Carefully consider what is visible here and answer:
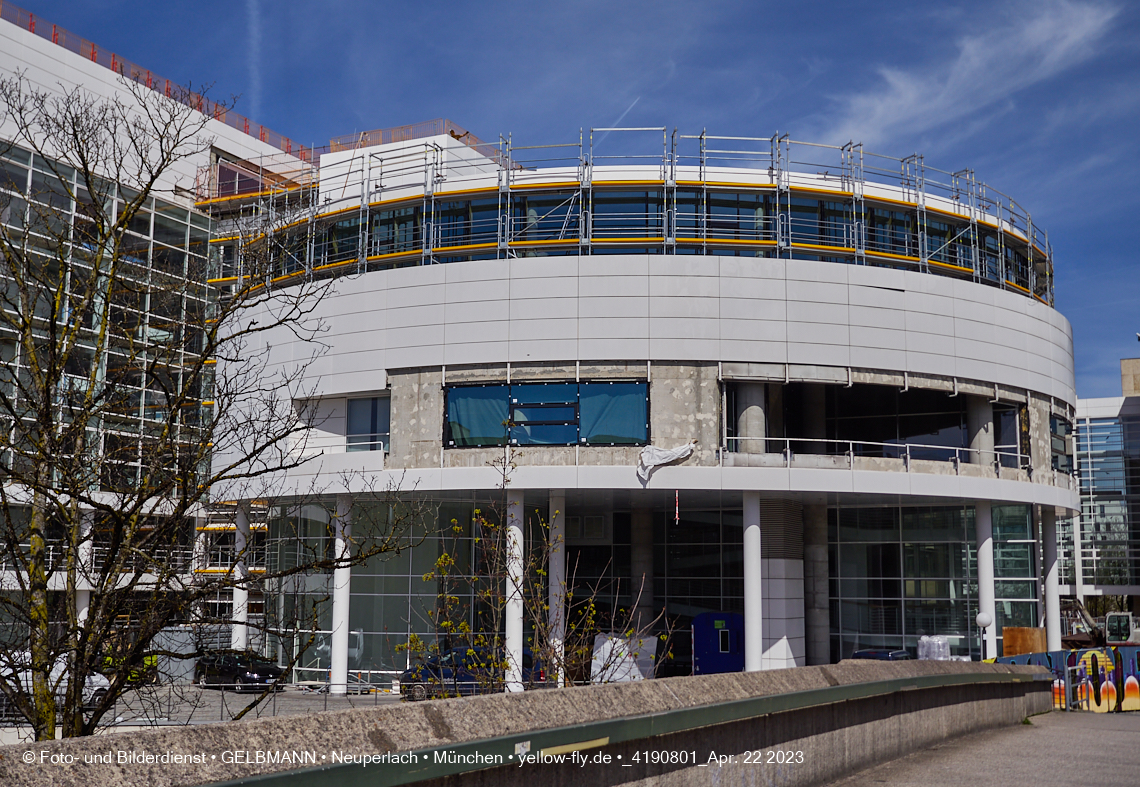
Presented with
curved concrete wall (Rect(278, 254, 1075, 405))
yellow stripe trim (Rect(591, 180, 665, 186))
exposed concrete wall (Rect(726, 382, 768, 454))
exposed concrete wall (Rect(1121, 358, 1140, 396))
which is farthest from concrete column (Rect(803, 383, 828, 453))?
exposed concrete wall (Rect(1121, 358, 1140, 396))

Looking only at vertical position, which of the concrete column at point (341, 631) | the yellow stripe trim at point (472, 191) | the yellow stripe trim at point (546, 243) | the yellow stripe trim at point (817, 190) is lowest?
the concrete column at point (341, 631)

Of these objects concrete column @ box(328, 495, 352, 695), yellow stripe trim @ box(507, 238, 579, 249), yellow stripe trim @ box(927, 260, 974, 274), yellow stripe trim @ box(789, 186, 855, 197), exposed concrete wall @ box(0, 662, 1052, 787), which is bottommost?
concrete column @ box(328, 495, 352, 695)

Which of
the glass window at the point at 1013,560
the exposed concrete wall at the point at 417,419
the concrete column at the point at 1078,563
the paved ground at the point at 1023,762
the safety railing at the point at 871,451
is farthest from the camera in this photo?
the concrete column at the point at 1078,563

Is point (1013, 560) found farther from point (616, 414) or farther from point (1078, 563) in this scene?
point (1078, 563)

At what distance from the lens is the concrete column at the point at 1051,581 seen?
40.0 meters

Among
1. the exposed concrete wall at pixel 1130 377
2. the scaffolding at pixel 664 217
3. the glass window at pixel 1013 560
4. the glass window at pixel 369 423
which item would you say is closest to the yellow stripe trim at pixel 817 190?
the scaffolding at pixel 664 217

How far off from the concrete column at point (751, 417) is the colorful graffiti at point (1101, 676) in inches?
498

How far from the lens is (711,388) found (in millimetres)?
33219

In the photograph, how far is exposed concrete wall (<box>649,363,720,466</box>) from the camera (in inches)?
1298

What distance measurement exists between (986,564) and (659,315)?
14.4 meters

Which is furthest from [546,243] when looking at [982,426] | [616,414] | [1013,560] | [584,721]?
[584,721]

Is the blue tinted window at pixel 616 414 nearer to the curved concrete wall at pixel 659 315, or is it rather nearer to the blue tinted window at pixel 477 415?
the curved concrete wall at pixel 659 315

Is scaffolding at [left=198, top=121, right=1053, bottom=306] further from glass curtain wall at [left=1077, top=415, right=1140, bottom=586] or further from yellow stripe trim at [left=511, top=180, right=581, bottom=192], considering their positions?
glass curtain wall at [left=1077, top=415, right=1140, bottom=586]

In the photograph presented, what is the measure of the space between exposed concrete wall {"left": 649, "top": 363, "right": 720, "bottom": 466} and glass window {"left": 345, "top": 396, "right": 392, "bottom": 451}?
9333 mm
